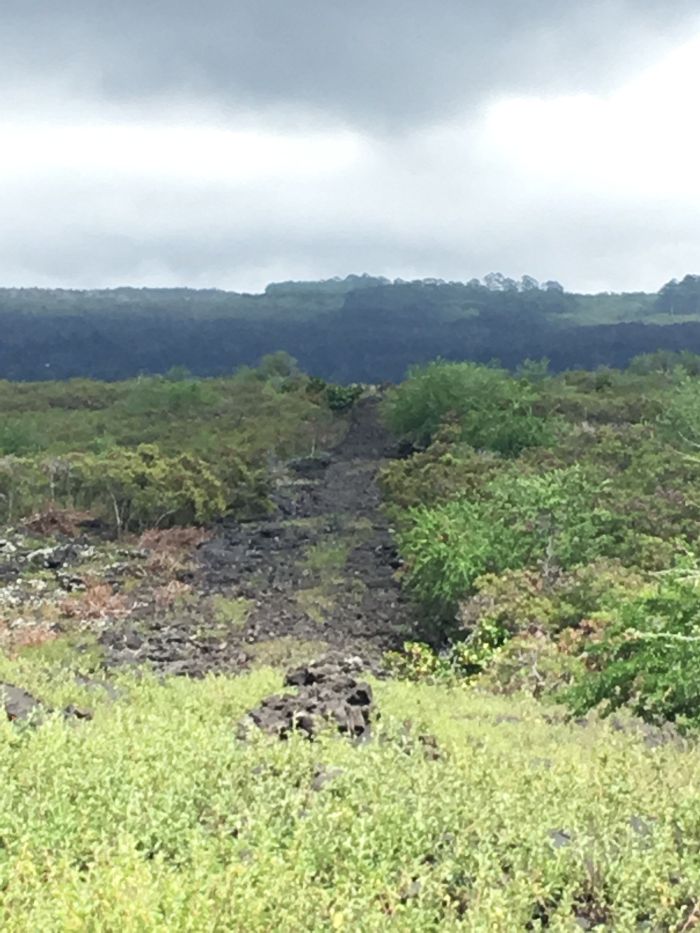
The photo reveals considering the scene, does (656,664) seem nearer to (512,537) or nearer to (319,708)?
(319,708)

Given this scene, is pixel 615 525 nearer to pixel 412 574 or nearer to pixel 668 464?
pixel 412 574

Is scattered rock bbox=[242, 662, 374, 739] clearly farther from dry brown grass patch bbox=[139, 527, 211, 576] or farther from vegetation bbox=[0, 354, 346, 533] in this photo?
vegetation bbox=[0, 354, 346, 533]

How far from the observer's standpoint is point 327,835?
553 centimetres

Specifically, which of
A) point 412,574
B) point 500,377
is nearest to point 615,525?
point 412,574

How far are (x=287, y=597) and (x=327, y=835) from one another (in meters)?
17.0

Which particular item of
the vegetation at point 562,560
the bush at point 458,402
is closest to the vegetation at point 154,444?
the bush at point 458,402

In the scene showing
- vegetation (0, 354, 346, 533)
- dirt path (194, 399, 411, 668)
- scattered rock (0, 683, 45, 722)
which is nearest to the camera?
scattered rock (0, 683, 45, 722)

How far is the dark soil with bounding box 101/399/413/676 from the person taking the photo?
17.6 meters

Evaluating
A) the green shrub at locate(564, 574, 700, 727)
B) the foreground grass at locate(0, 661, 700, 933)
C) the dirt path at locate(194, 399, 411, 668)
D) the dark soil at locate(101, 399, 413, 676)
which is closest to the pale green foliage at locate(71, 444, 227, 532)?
the dark soil at locate(101, 399, 413, 676)

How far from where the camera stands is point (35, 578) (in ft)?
77.2

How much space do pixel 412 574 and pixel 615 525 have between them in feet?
14.4

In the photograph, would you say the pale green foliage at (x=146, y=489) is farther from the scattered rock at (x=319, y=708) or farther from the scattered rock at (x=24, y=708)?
the scattered rock at (x=319, y=708)

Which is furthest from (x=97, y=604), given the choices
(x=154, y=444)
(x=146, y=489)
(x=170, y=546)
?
(x=154, y=444)

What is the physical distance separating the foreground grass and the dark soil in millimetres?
8359
